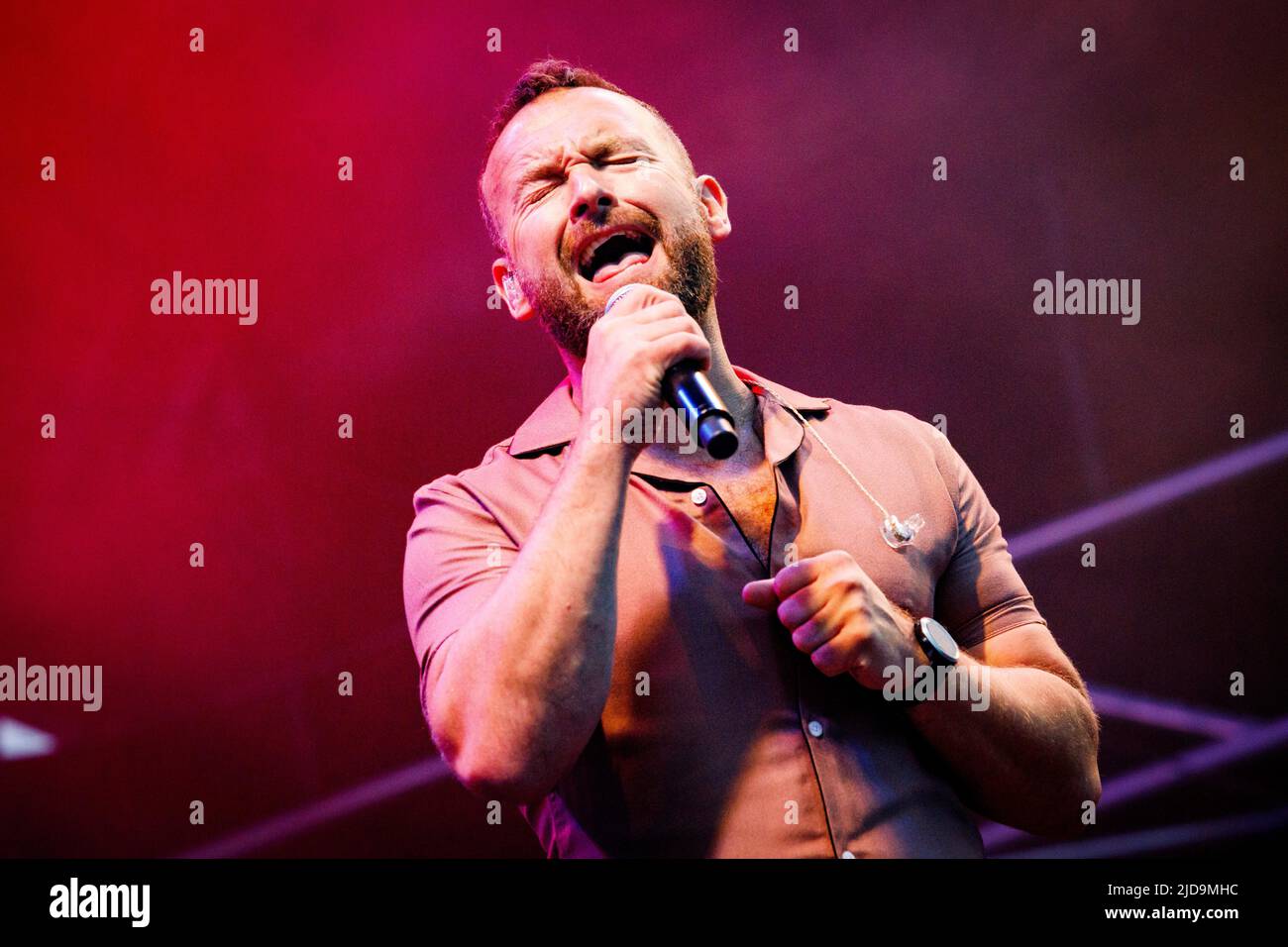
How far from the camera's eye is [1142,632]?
2518mm

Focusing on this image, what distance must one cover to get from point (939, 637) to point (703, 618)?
1.02 ft

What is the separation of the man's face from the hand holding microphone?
0.25 m

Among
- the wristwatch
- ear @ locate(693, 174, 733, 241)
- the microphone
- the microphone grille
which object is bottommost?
the wristwatch

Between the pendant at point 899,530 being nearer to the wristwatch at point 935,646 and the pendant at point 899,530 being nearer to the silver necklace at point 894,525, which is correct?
the silver necklace at point 894,525

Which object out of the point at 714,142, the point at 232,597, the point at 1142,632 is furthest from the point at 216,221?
the point at 1142,632

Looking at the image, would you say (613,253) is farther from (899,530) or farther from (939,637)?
(939,637)

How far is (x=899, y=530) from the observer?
1.57 meters

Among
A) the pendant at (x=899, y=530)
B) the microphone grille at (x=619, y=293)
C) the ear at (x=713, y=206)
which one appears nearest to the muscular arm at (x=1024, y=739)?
the pendant at (x=899, y=530)

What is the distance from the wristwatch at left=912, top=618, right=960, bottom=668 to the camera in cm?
139

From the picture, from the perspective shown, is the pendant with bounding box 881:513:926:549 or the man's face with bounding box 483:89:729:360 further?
the man's face with bounding box 483:89:729:360

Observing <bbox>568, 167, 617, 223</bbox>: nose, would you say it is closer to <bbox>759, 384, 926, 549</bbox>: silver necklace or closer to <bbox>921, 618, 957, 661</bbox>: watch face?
<bbox>759, 384, 926, 549</bbox>: silver necklace

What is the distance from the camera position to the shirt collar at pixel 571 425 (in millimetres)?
1654

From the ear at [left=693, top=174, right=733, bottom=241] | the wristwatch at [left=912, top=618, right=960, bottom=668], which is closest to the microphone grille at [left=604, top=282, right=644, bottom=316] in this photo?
the ear at [left=693, top=174, right=733, bottom=241]
